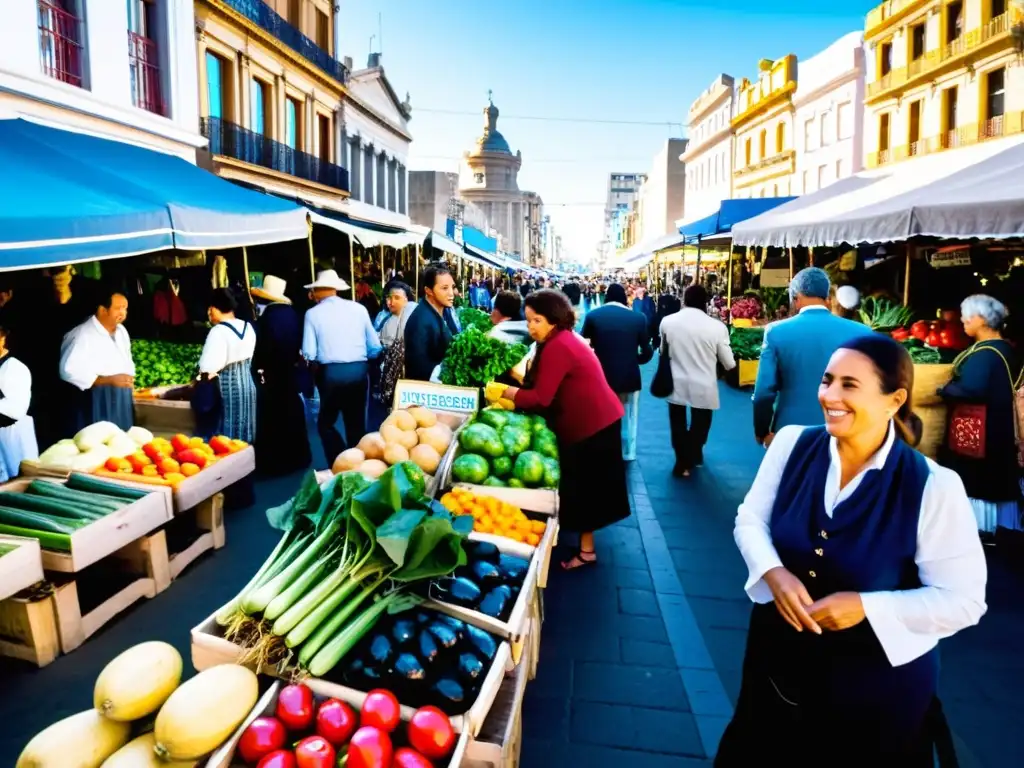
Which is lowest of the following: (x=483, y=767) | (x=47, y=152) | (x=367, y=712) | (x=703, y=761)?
(x=703, y=761)

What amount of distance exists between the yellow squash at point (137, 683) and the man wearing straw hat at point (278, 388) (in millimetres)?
4660

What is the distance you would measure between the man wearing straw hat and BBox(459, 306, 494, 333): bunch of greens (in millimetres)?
1539

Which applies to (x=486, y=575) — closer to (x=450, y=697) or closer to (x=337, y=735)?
(x=450, y=697)

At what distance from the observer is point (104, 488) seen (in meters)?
4.31

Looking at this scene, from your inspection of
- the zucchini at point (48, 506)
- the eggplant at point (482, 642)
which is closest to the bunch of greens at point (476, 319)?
the zucchini at point (48, 506)

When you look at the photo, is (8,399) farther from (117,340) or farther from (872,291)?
(872,291)

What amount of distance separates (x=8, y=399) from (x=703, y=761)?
4406 mm

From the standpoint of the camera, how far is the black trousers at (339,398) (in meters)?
6.46

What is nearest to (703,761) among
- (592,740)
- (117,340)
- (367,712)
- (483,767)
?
(592,740)

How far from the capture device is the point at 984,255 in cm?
882

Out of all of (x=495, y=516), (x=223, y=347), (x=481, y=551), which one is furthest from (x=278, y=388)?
(x=481, y=551)

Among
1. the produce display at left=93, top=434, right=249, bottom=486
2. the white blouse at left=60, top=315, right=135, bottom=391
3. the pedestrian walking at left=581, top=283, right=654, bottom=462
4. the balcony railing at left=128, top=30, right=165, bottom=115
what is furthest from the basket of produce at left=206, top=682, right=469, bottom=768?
the balcony railing at left=128, top=30, right=165, bottom=115

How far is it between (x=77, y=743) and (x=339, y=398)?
15.5ft

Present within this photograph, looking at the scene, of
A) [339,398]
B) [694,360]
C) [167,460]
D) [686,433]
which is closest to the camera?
[167,460]
